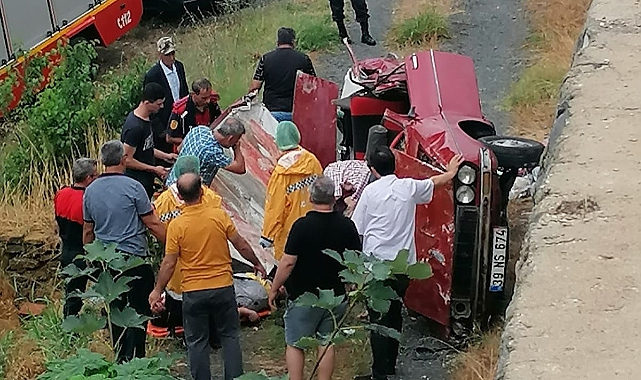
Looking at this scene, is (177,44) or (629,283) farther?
(177,44)

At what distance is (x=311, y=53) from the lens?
40.0 feet

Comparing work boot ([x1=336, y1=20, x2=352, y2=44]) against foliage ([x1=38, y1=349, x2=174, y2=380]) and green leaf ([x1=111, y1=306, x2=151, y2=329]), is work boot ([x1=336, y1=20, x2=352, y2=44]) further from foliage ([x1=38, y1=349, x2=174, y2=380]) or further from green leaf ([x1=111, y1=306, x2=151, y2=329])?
foliage ([x1=38, y1=349, x2=174, y2=380])

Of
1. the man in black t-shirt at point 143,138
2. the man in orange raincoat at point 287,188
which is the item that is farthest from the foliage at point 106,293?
the man in black t-shirt at point 143,138

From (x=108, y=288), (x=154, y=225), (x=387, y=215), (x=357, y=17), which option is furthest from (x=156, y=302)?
(x=357, y=17)

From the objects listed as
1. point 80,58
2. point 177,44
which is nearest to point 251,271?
point 80,58

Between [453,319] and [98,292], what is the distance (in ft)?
9.41

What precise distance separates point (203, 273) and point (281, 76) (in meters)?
2.99

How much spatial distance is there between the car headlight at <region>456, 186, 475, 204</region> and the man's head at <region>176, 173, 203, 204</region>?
1.50 m

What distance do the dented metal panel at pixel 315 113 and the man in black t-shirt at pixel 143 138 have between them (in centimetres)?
113

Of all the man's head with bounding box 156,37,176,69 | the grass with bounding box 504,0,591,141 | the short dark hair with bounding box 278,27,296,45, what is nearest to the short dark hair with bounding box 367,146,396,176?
the short dark hair with bounding box 278,27,296,45

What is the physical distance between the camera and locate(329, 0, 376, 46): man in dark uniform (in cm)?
1189

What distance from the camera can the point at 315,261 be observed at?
17.6ft

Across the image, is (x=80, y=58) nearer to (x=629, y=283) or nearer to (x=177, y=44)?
(x=177, y=44)

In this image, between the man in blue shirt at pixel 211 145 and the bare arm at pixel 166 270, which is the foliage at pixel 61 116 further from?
the bare arm at pixel 166 270
